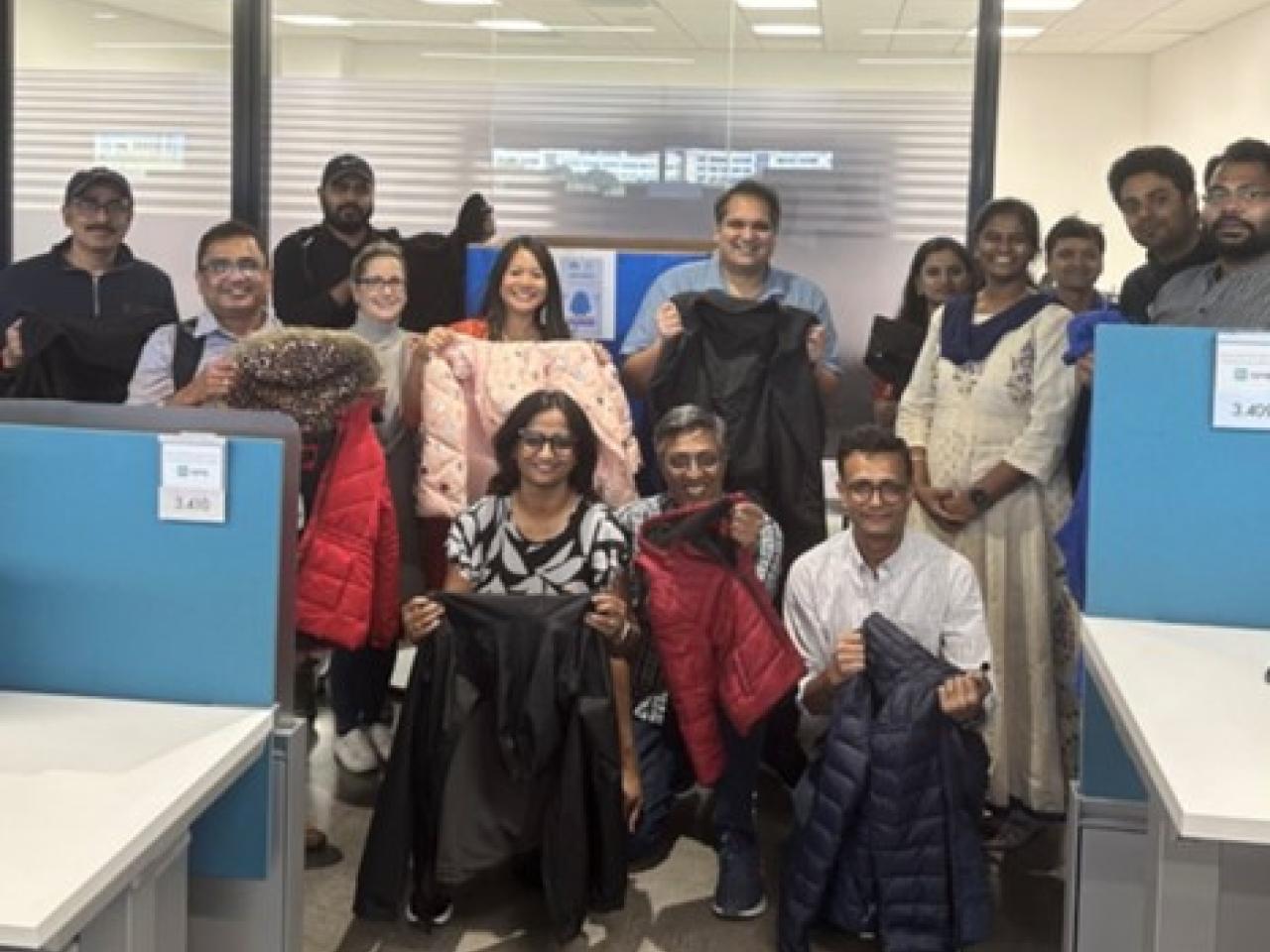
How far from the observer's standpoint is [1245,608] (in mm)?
2082

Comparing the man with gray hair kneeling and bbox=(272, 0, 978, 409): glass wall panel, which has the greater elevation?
bbox=(272, 0, 978, 409): glass wall panel

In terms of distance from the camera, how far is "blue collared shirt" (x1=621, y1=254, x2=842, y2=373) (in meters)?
3.47

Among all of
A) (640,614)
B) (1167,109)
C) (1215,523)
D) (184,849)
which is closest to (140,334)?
(640,614)

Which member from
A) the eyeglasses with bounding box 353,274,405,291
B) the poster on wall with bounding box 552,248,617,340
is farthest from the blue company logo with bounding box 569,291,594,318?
the eyeglasses with bounding box 353,274,405,291

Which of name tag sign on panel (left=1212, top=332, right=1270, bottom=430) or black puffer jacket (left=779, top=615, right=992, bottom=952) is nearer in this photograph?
name tag sign on panel (left=1212, top=332, right=1270, bottom=430)

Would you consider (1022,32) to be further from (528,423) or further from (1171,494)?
(1171,494)

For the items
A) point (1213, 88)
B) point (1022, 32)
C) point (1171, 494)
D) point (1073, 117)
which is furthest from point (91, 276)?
point (1073, 117)

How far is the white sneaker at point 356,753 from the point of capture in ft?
11.6

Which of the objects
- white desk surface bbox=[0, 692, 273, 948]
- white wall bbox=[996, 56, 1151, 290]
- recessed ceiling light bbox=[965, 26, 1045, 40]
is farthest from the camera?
white wall bbox=[996, 56, 1151, 290]

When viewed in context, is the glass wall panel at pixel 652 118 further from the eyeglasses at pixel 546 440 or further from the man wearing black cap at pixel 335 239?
the eyeglasses at pixel 546 440

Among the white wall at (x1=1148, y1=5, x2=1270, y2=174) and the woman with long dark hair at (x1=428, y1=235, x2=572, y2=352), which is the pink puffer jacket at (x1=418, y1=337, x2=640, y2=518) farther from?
the white wall at (x1=1148, y1=5, x2=1270, y2=174)

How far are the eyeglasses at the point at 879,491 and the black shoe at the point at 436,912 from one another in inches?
43.2

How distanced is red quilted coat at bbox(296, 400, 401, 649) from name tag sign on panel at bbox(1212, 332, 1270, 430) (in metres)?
1.56

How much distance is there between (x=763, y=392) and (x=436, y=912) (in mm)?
1333
